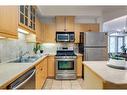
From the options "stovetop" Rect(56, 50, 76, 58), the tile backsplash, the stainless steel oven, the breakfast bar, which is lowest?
the stainless steel oven

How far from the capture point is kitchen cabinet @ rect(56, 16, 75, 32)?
19.8ft

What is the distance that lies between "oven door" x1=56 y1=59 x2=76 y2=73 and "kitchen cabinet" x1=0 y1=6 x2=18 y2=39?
3.17 metres

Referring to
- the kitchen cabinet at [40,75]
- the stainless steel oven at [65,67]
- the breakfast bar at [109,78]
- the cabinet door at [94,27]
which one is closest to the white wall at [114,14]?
Result: the cabinet door at [94,27]

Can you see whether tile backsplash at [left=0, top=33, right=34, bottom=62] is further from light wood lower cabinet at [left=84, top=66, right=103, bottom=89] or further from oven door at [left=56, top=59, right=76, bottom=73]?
oven door at [left=56, top=59, right=76, bottom=73]

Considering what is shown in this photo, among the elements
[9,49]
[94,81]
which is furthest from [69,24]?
[94,81]

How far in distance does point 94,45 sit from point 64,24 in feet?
4.52

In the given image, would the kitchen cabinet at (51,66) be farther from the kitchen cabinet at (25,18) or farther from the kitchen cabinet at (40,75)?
the kitchen cabinet at (25,18)

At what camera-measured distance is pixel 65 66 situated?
5.55m

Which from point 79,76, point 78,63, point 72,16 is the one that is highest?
point 72,16

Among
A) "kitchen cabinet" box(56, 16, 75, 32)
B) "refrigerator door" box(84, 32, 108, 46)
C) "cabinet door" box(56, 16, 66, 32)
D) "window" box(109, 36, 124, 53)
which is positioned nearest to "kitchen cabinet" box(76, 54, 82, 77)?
"refrigerator door" box(84, 32, 108, 46)
